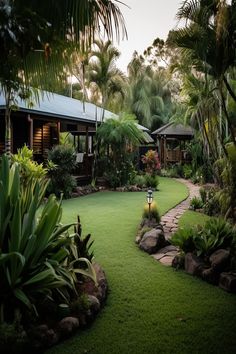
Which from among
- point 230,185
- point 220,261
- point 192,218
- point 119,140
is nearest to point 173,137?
point 119,140

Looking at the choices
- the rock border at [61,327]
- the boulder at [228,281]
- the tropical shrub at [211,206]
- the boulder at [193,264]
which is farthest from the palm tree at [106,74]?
the rock border at [61,327]

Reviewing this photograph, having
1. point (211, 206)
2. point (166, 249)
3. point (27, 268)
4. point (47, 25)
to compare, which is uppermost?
point (47, 25)

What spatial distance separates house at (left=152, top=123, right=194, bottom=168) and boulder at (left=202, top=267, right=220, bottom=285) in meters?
18.5

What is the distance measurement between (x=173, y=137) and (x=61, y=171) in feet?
49.4

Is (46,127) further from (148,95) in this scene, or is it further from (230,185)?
(148,95)

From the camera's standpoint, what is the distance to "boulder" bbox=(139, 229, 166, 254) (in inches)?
250

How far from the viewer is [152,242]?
641 cm

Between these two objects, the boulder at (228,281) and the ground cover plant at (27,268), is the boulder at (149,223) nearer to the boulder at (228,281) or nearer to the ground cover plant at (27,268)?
the boulder at (228,281)

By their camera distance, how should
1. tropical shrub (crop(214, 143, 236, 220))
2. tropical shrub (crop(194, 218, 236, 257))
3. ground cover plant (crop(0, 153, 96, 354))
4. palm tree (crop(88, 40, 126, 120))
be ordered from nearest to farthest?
ground cover plant (crop(0, 153, 96, 354)) < tropical shrub (crop(194, 218, 236, 257)) < tropical shrub (crop(214, 143, 236, 220)) < palm tree (crop(88, 40, 126, 120))

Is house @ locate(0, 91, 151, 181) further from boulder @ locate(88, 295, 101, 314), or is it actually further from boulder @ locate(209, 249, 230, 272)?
boulder @ locate(88, 295, 101, 314)

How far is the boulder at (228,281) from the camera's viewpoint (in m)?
4.65

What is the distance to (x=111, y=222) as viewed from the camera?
8.84 meters

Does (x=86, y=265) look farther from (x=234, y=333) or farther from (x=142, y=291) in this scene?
(x=234, y=333)

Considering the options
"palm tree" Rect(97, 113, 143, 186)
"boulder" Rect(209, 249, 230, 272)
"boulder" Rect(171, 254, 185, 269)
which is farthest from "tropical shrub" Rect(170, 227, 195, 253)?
"palm tree" Rect(97, 113, 143, 186)
